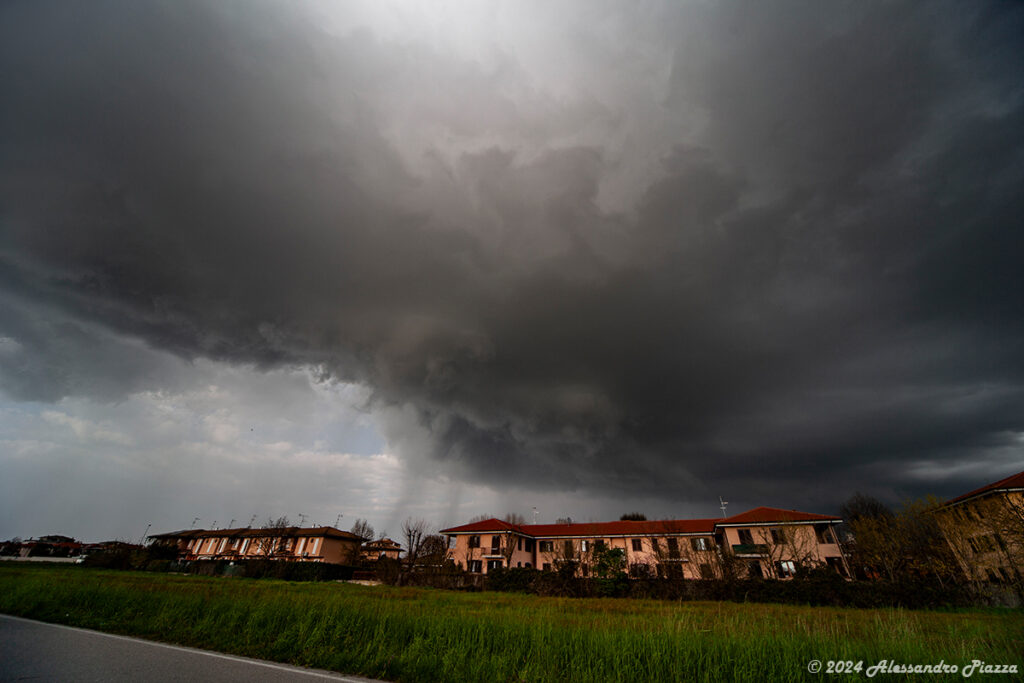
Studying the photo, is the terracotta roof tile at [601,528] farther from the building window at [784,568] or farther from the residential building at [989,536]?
the residential building at [989,536]

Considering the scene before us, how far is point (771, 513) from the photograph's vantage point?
147 feet

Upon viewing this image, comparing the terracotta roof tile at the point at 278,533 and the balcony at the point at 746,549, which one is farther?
the terracotta roof tile at the point at 278,533

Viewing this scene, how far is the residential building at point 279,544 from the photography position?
201 ft

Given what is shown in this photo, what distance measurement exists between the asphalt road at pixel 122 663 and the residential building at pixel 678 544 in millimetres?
26195

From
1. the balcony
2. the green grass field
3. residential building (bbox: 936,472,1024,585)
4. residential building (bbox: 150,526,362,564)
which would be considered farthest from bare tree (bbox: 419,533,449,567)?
residential building (bbox: 936,472,1024,585)

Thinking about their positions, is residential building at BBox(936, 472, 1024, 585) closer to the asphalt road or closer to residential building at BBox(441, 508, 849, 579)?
residential building at BBox(441, 508, 849, 579)

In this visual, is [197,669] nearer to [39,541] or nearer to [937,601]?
[937,601]

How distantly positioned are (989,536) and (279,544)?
8200 centimetres

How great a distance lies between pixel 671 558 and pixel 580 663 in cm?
3606

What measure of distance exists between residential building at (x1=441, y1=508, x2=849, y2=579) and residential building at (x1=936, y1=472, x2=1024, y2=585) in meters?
9.20

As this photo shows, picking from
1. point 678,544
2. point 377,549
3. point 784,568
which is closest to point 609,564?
point 678,544

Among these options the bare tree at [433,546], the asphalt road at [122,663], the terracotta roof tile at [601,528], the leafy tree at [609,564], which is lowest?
the asphalt road at [122,663]

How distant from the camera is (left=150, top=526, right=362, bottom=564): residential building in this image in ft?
201

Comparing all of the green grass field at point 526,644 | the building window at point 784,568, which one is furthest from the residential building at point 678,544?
the green grass field at point 526,644
